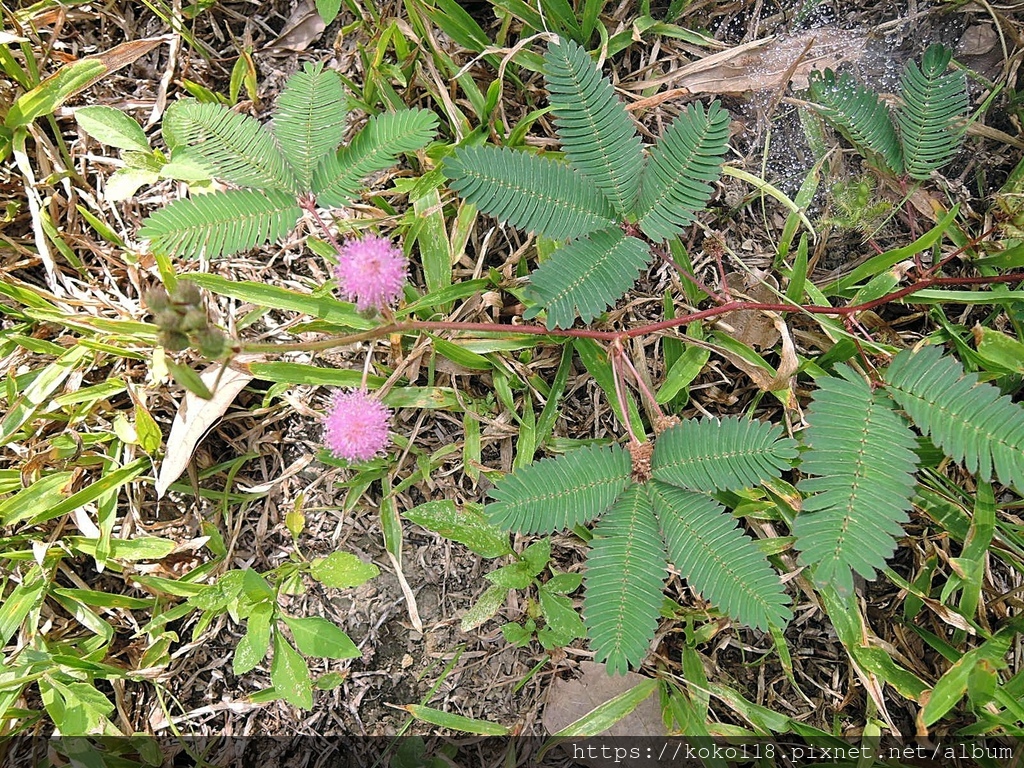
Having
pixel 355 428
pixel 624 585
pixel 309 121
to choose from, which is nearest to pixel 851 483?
pixel 624 585

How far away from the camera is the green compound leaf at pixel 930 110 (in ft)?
7.24

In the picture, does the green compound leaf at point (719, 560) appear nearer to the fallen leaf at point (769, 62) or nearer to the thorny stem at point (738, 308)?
the thorny stem at point (738, 308)

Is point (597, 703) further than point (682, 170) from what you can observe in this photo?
Yes

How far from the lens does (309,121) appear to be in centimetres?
207

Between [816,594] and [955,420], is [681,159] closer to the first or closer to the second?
[955,420]

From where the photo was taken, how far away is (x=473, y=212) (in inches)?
98.6

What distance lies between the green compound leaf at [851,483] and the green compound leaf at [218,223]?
5.19 ft

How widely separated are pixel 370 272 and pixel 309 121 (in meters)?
0.59

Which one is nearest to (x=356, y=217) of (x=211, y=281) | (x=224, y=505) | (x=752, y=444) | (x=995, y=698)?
(x=211, y=281)

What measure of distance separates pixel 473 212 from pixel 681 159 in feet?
2.49

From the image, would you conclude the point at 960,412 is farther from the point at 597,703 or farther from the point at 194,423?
the point at 194,423

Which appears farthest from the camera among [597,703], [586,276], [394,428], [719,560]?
[394,428]

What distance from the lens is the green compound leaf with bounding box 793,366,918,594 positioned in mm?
1824

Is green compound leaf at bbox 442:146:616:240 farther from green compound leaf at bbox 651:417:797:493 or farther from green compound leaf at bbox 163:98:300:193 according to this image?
green compound leaf at bbox 651:417:797:493
